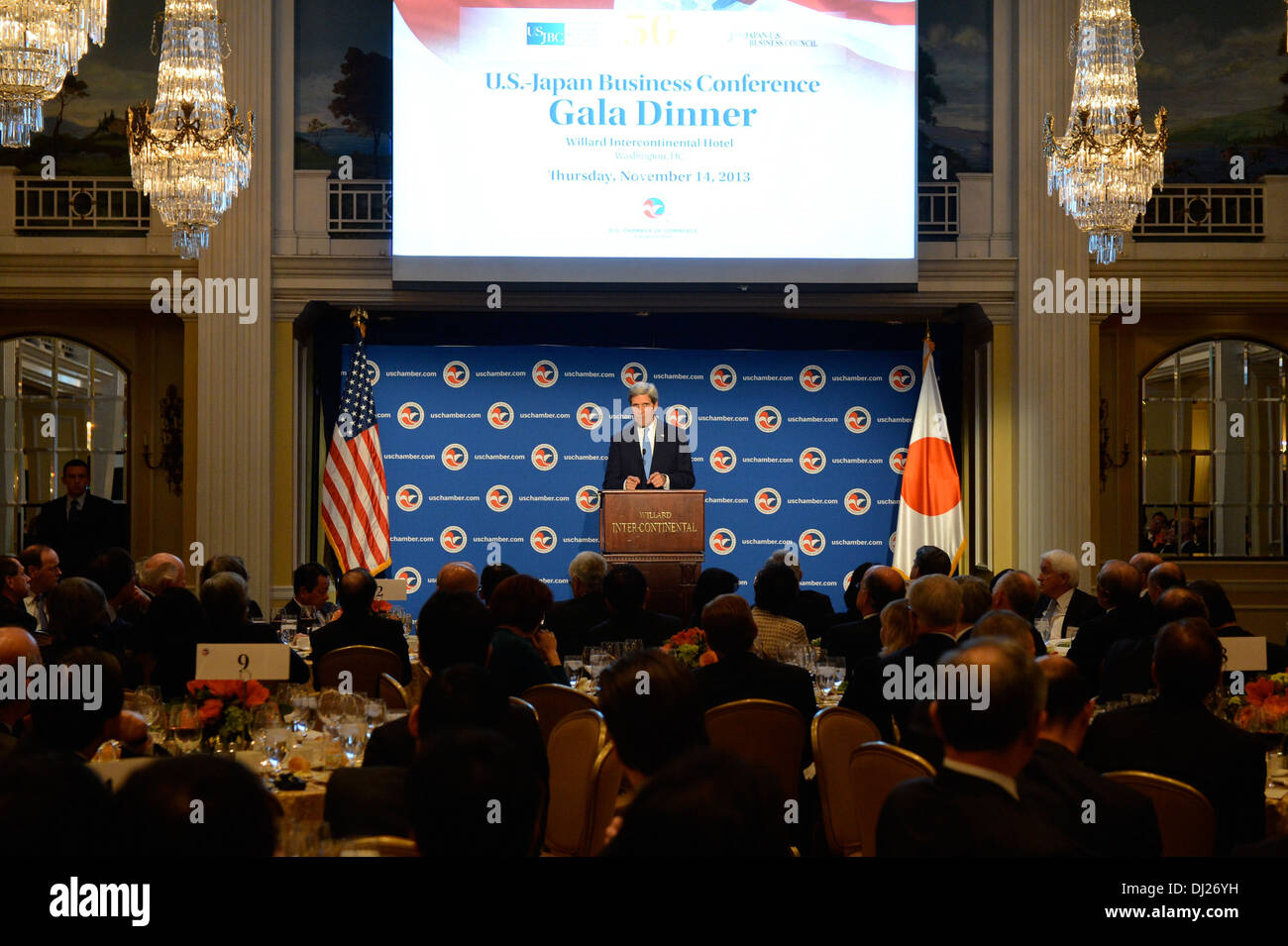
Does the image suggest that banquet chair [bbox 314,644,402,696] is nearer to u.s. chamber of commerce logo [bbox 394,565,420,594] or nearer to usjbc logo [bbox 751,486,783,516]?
u.s. chamber of commerce logo [bbox 394,565,420,594]

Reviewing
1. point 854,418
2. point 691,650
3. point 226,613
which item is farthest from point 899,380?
point 226,613

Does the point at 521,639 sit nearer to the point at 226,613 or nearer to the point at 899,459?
the point at 226,613

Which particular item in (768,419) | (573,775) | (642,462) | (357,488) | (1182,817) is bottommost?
(573,775)

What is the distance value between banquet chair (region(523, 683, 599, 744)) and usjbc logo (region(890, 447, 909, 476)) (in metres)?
7.27

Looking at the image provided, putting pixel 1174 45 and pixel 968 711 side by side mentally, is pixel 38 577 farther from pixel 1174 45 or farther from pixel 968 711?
pixel 1174 45

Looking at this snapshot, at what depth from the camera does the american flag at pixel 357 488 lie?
10.6 metres

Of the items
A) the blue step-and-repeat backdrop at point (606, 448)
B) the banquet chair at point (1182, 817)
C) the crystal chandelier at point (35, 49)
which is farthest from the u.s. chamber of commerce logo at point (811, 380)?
the banquet chair at point (1182, 817)

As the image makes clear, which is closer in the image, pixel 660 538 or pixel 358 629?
pixel 358 629

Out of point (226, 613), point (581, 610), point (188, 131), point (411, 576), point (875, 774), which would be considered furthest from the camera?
point (411, 576)

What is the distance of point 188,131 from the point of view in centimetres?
776

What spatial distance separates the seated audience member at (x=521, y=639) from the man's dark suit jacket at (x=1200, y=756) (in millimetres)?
2044

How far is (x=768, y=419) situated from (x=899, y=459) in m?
1.18

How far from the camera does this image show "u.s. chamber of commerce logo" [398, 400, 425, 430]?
11.3 meters
